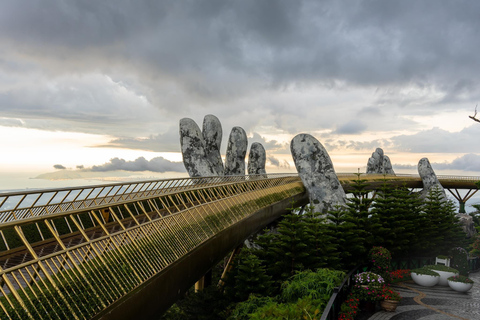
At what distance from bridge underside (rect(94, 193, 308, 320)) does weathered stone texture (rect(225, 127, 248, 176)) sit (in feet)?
84.3

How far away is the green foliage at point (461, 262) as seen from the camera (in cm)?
2723

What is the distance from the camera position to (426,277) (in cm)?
2180

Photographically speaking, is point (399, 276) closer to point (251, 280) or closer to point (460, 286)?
point (460, 286)

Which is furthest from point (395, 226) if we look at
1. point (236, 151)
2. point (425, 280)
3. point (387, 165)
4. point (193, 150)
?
point (387, 165)

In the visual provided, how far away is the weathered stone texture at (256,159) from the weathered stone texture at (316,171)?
1662 centimetres

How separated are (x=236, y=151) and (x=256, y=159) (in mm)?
4098

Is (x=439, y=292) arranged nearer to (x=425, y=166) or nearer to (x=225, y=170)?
(x=225, y=170)

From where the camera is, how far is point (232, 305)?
1661 centimetres

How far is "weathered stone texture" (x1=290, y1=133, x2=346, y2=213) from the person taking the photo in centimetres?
2902

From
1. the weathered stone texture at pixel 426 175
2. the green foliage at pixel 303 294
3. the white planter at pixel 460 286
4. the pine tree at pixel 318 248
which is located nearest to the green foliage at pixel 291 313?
the green foliage at pixel 303 294

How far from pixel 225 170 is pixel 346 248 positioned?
24724mm

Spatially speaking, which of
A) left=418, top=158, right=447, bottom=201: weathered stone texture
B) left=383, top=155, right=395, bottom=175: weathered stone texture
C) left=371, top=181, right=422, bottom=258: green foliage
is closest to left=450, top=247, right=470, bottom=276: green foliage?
left=371, top=181, right=422, bottom=258: green foliage

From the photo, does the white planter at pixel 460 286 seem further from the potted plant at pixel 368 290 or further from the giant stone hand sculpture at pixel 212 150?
the giant stone hand sculpture at pixel 212 150

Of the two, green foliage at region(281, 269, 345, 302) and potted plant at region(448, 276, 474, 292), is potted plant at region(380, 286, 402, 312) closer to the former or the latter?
green foliage at region(281, 269, 345, 302)
